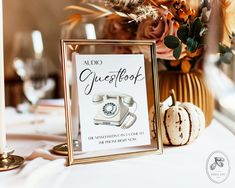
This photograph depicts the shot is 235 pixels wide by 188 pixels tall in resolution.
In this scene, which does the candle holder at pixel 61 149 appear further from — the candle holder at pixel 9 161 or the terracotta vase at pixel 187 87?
the terracotta vase at pixel 187 87

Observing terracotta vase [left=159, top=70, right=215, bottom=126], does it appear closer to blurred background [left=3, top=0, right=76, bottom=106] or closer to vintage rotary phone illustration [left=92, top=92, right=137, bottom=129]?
vintage rotary phone illustration [left=92, top=92, right=137, bottom=129]

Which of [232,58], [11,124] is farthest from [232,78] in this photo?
[11,124]

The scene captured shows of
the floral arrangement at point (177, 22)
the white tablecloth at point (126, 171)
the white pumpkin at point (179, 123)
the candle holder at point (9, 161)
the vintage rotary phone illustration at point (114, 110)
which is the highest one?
the floral arrangement at point (177, 22)

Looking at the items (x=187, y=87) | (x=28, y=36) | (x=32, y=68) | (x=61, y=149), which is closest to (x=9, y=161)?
(x=61, y=149)

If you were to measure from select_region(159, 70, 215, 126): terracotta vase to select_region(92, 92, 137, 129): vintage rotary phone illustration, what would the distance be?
0.64ft

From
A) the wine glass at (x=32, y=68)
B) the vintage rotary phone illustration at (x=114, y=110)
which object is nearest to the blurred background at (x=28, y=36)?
the wine glass at (x=32, y=68)

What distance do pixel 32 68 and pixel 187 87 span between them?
96 cm

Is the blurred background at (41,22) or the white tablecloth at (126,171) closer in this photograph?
the white tablecloth at (126,171)

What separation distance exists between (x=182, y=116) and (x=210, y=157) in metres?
0.10

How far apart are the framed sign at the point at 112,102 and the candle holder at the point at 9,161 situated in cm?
11

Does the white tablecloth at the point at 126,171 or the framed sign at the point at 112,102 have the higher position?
the framed sign at the point at 112,102

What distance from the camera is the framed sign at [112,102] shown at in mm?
669

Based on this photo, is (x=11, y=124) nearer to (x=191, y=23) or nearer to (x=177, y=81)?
(x=177, y=81)

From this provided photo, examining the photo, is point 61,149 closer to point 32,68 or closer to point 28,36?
point 32,68
